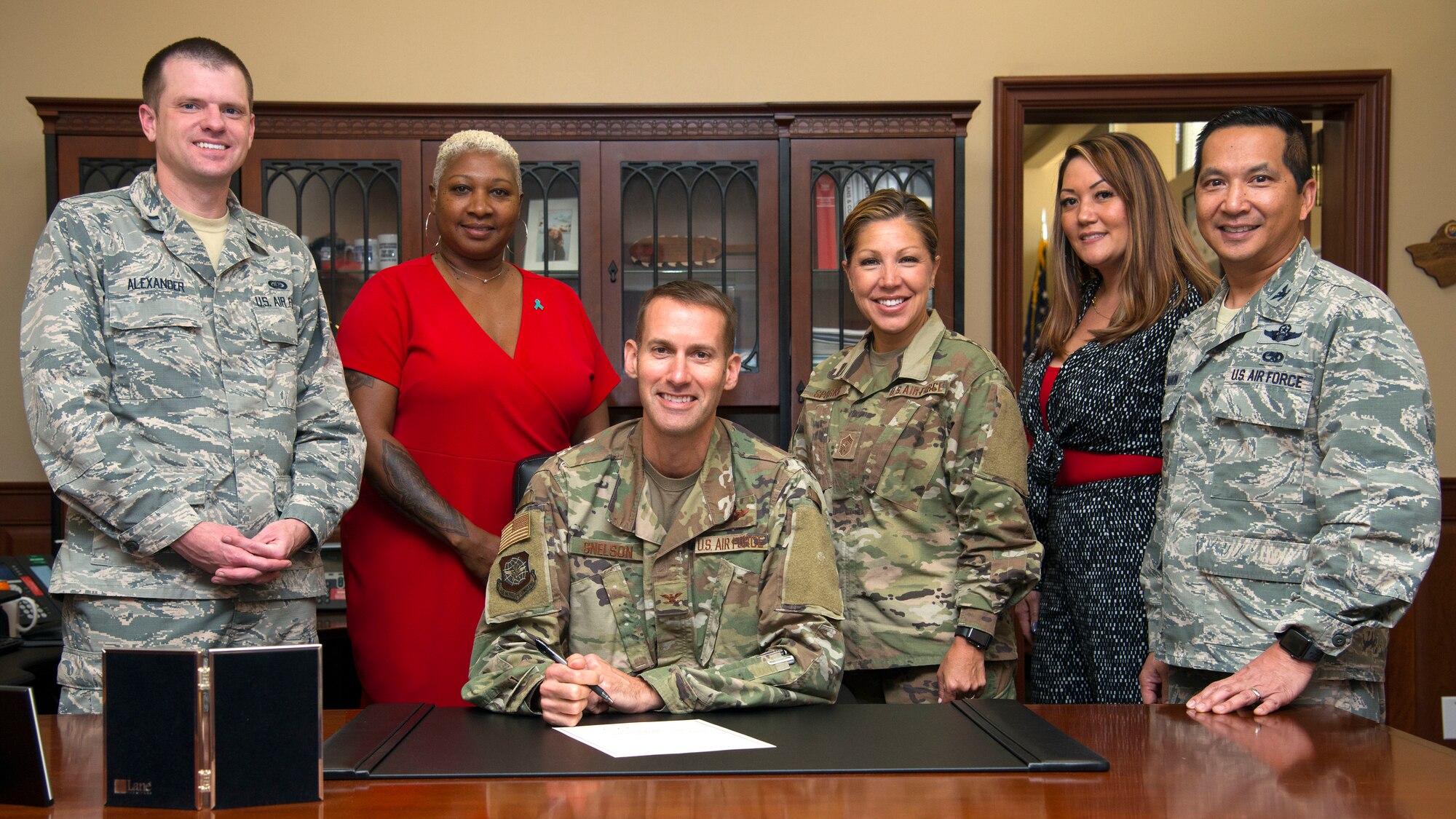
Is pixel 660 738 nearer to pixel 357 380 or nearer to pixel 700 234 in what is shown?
pixel 357 380

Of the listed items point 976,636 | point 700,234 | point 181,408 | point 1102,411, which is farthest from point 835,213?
point 181,408

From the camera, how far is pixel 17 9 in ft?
10.5

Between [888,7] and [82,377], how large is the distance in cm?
252

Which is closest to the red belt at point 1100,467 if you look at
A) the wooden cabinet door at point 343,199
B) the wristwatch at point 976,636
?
the wristwatch at point 976,636

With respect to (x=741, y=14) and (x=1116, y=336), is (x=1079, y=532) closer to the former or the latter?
(x=1116, y=336)

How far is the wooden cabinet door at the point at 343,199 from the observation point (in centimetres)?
289

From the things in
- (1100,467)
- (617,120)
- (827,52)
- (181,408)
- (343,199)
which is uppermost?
(827,52)

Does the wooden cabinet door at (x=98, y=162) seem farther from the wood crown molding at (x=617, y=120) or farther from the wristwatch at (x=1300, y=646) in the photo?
the wristwatch at (x=1300, y=646)

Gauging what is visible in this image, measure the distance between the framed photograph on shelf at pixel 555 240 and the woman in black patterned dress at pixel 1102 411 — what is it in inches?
55.0

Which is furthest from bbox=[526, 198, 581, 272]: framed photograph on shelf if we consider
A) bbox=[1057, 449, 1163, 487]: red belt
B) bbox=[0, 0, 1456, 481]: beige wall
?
bbox=[1057, 449, 1163, 487]: red belt

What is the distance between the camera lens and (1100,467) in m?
1.88

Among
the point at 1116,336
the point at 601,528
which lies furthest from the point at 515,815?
the point at 1116,336

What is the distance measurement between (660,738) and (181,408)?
100 centimetres

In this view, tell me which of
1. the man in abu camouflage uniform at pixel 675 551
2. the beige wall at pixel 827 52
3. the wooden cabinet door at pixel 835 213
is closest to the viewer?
the man in abu camouflage uniform at pixel 675 551
